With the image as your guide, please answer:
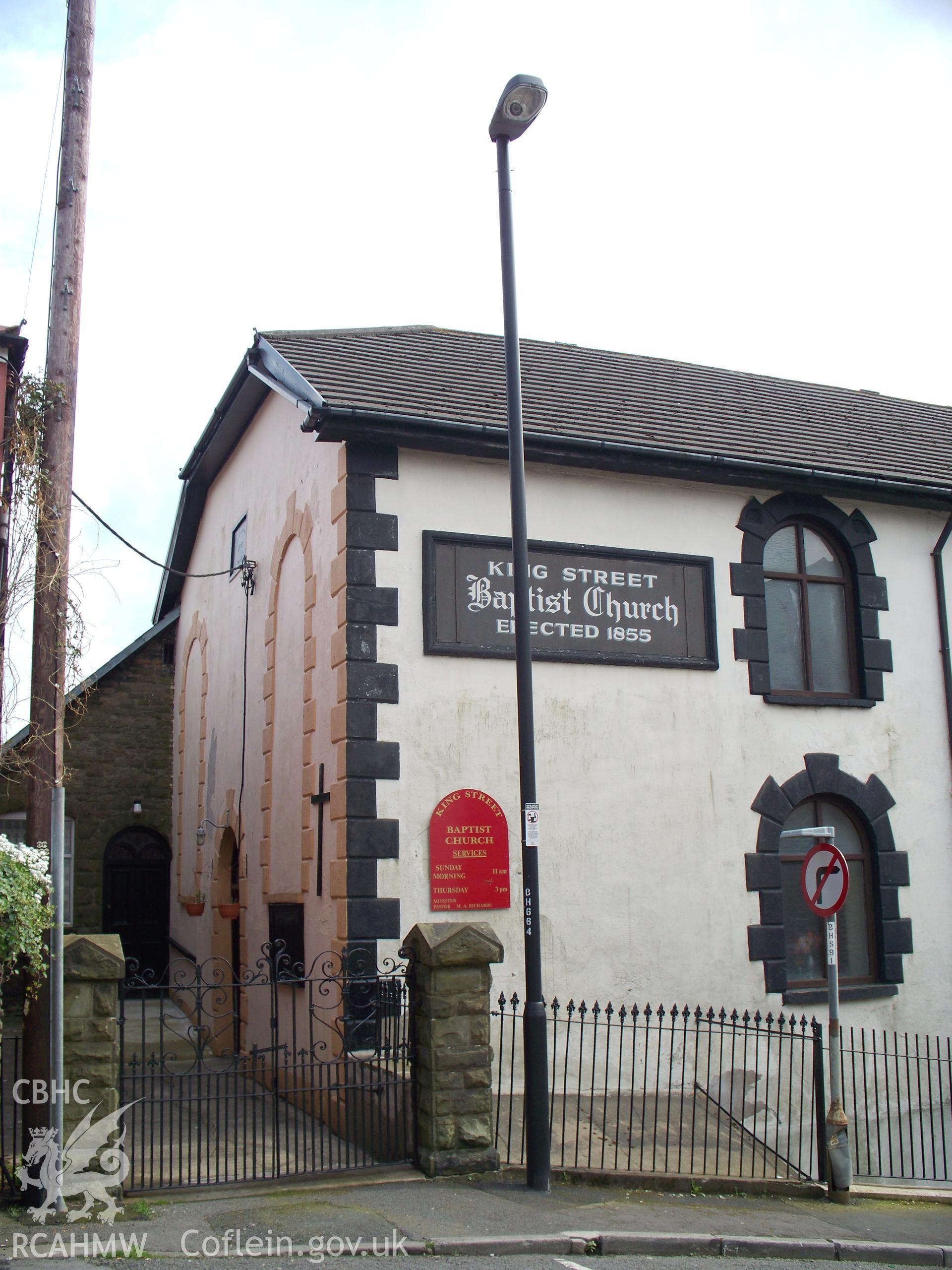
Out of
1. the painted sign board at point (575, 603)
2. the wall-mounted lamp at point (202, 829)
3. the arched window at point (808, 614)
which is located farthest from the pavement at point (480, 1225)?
the wall-mounted lamp at point (202, 829)

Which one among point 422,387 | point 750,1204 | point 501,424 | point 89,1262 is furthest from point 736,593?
point 89,1262

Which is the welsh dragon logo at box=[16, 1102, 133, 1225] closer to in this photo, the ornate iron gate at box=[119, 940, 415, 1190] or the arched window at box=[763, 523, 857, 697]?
the ornate iron gate at box=[119, 940, 415, 1190]

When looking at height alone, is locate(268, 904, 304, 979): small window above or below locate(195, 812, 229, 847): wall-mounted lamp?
below

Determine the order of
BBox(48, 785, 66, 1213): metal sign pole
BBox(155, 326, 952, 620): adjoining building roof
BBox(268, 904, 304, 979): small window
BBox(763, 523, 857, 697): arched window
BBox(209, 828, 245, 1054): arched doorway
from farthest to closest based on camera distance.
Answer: BBox(209, 828, 245, 1054): arched doorway → BBox(763, 523, 857, 697): arched window → BBox(268, 904, 304, 979): small window → BBox(155, 326, 952, 620): adjoining building roof → BBox(48, 785, 66, 1213): metal sign pole

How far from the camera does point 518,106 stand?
8.32 metres

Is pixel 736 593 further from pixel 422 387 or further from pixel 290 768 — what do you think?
pixel 290 768

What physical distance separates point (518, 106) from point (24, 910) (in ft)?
20.3

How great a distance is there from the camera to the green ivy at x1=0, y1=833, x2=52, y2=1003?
6.64m

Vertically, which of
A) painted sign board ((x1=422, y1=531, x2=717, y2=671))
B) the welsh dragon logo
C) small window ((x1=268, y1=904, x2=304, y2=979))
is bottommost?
the welsh dragon logo

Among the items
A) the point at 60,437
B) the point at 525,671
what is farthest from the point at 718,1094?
the point at 60,437

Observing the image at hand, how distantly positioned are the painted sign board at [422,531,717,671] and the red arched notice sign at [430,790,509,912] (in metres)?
1.37

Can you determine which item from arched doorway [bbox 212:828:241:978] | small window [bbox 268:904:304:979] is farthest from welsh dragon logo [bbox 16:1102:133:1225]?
arched doorway [bbox 212:828:241:978]

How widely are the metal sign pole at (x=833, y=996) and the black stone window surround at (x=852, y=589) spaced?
3017 millimetres

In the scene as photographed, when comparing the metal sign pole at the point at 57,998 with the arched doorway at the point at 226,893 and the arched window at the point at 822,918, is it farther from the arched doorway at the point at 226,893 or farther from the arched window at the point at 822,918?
the arched doorway at the point at 226,893
